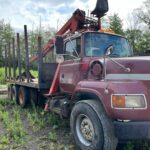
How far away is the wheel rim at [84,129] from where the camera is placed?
15.3 feet

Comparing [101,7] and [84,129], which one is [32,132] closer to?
[84,129]

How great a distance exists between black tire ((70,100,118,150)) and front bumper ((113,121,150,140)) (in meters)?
0.21

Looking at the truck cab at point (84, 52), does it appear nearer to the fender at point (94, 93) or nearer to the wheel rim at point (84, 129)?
the fender at point (94, 93)

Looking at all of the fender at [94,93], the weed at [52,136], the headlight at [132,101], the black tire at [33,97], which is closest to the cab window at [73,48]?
the fender at [94,93]

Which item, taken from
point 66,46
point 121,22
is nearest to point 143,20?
point 121,22

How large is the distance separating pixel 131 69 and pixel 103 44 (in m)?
1.66

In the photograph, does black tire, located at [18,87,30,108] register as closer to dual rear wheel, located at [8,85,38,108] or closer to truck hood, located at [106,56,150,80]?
dual rear wheel, located at [8,85,38,108]

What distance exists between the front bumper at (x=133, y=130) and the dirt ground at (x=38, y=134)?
2.48 ft

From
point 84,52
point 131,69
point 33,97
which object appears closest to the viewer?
point 131,69

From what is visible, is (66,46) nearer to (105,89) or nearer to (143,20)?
(105,89)

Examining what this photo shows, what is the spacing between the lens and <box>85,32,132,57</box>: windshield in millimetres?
5629

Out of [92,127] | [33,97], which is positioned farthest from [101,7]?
[33,97]

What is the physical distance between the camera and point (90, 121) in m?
4.63

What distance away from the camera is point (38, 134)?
6137 millimetres
